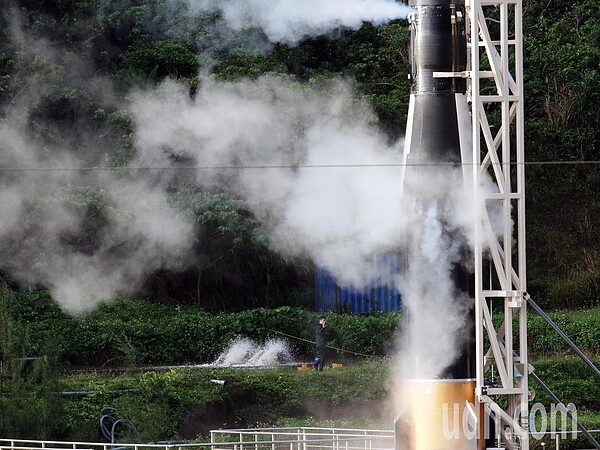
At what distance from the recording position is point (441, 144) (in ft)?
42.4

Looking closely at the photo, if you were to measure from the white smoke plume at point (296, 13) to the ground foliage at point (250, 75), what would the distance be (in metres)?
1.04

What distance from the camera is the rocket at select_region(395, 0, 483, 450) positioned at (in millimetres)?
12805

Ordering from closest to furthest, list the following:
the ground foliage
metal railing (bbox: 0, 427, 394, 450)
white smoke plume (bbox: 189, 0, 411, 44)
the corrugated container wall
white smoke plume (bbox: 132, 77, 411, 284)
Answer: metal railing (bbox: 0, 427, 394, 450) → white smoke plume (bbox: 189, 0, 411, 44) → white smoke plume (bbox: 132, 77, 411, 284) → the ground foliage → the corrugated container wall

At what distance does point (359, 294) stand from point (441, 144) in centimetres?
1311

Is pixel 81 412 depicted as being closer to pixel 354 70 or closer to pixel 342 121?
pixel 342 121

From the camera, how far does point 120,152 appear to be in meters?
24.1

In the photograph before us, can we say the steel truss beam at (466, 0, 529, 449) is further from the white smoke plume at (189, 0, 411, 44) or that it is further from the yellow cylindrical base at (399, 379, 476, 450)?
the white smoke plume at (189, 0, 411, 44)

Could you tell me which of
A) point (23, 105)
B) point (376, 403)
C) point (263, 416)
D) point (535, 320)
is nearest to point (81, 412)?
point (263, 416)

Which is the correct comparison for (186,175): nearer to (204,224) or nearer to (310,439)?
(204,224)

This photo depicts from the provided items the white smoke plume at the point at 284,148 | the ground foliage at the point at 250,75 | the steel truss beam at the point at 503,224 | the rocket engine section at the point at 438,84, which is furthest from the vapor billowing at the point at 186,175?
the steel truss beam at the point at 503,224

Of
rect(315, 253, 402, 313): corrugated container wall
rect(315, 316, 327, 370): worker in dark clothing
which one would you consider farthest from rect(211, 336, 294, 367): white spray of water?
rect(315, 253, 402, 313): corrugated container wall

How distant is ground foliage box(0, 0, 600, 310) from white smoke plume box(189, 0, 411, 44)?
104 centimetres

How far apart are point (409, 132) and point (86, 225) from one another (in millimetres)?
12417

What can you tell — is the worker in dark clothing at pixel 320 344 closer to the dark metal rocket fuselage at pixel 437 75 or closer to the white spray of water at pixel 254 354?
the white spray of water at pixel 254 354
